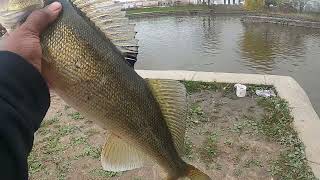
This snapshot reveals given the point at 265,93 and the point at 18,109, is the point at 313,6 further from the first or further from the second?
the point at 18,109

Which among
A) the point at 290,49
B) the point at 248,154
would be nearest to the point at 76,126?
the point at 248,154

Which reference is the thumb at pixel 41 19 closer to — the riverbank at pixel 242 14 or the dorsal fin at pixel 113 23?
the dorsal fin at pixel 113 23

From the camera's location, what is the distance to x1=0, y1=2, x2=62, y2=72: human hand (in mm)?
1203

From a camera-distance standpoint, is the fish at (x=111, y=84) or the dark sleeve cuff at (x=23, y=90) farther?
the fish at (x=111, y=84)

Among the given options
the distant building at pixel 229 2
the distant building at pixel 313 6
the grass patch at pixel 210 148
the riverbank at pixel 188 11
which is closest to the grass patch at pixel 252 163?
the grass patch at pixel 210 148

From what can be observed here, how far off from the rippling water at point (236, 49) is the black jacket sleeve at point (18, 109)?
8.04 m

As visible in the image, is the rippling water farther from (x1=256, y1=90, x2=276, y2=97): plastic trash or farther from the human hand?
the human hand

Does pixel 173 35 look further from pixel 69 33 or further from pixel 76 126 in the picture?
pixel 69 33

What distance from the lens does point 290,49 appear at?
1695 cm

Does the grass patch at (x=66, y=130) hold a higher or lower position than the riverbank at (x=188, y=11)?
higher

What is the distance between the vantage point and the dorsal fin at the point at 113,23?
142 cm

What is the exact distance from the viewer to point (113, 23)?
1.46 meters

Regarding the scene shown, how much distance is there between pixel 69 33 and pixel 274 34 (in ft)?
69.7

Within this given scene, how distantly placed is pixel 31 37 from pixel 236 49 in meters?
16.1
